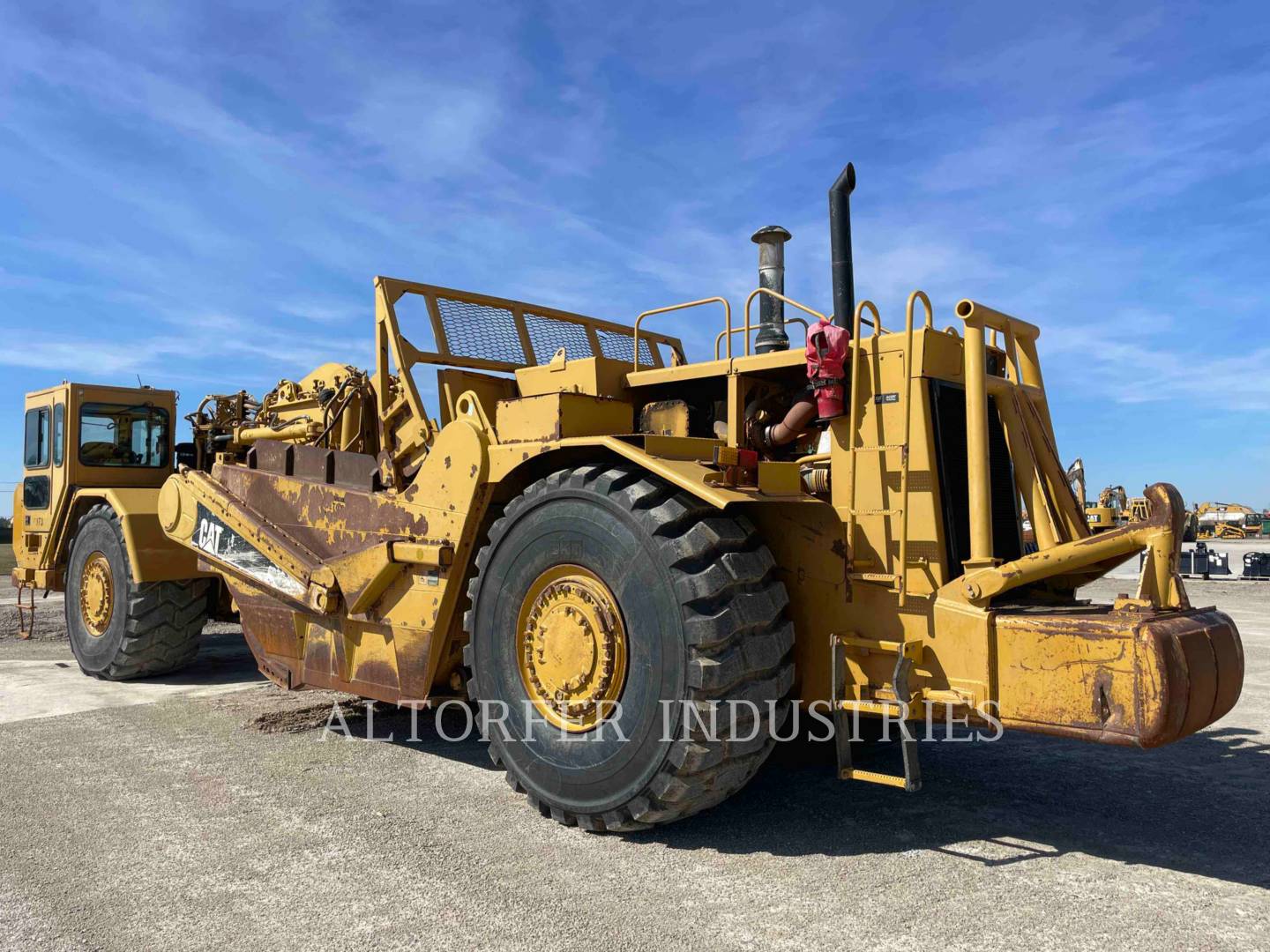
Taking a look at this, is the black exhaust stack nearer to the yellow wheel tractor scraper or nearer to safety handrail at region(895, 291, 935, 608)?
the yellow wheel tractor scraper

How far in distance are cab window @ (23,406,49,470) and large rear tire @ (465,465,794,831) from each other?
24.5ft

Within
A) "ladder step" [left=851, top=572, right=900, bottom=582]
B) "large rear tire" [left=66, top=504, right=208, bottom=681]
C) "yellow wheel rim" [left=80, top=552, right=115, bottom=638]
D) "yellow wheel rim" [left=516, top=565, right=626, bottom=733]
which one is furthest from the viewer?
"yellow wheel rim" [left=80, top=552, right=115, bottom=638]

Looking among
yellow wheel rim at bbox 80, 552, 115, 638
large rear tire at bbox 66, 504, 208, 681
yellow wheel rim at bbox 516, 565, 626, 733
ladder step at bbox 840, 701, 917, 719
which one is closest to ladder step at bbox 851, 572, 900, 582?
ladder step at bbox 840, 701, 917, 719

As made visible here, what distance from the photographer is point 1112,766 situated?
5.57 metres

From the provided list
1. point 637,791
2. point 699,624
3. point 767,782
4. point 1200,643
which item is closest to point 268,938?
point 637,791

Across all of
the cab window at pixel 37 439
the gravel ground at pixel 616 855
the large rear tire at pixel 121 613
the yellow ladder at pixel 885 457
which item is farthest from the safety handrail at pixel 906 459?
the cab window at pixel 37 439

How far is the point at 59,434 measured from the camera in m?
9.59

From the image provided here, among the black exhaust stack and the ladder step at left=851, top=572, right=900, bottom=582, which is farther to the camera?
the black exhaust stack

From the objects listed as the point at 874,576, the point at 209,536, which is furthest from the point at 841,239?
the point at 209,536

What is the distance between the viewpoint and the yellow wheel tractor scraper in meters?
3.77

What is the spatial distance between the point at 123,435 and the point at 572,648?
24.4 ft

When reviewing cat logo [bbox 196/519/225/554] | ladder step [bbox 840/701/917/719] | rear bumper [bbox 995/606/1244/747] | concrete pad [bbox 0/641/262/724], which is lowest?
concrete pad [bbox 0/641/262/724]

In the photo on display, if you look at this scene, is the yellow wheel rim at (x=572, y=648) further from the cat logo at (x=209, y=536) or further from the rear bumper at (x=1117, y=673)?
the cat logo at (x=209, y=536)

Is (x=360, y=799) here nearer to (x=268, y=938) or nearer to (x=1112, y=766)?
(x=268, y=938)
